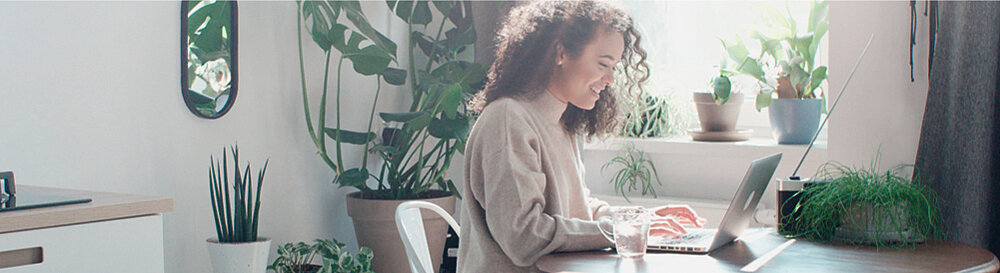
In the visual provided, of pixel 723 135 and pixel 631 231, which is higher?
pixel 723 135

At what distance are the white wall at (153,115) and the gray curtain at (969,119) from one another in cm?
201

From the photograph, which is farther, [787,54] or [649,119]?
[649,119]

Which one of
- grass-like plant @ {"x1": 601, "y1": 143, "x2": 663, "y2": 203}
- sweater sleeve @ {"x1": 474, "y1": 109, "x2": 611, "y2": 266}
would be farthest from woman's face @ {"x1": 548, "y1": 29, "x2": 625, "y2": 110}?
grass-like plant @ {"x1": 601, "y1": 143, "x2": 663, "y2": 203}

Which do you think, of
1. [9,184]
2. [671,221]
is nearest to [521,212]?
[671,221]

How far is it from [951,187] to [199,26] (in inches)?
85.8

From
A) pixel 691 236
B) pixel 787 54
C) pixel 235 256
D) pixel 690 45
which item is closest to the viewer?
pixel 691 236

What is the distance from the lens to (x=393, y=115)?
3.03 meters

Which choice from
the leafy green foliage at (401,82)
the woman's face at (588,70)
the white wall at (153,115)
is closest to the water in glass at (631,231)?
the woman's face at (588,70)

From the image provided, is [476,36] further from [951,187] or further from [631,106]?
[951,187]

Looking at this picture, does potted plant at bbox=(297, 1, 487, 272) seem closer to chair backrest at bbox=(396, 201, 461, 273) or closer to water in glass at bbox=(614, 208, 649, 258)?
chair backrest at bbox=(396, 201, 461, 273)

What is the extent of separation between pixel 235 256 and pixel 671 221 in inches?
53.8

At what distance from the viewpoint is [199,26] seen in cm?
269

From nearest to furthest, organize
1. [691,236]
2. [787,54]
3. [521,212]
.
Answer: [521,212] → [691,236] → [787,54]

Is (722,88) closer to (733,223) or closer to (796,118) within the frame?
(796,118)
